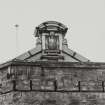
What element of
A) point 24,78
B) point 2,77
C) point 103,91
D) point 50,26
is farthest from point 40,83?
point 50,26

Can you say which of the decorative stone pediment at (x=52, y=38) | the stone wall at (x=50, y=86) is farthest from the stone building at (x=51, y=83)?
the decorative stone pediment at (x=52, y=38)

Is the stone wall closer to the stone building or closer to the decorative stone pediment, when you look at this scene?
the stone building

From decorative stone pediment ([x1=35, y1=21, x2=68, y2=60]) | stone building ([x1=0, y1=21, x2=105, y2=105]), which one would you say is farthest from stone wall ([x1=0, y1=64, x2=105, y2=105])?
decorative stone pediment ([x1=35, y1=21, x2=68, y2=60])

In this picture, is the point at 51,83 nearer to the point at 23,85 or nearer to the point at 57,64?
the point at 57,64

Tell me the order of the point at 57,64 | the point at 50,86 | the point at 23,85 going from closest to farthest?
the point at 23,85
the point at 50,86
the point at 57,64

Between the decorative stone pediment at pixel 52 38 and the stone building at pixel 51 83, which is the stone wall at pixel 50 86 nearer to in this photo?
the stone building at pixel 51 83

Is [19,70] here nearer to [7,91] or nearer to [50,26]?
[7,91]

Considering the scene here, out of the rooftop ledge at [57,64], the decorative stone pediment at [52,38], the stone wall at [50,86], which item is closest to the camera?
the stone wall at [50,86]

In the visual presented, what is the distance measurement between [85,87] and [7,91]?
9.77ft

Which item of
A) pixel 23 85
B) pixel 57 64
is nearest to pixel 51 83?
pixel 57 64

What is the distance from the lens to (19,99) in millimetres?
13852

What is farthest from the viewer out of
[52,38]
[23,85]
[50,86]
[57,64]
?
[52,38]

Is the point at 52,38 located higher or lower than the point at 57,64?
higher

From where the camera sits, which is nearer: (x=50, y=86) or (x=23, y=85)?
(x=23, y=85)
